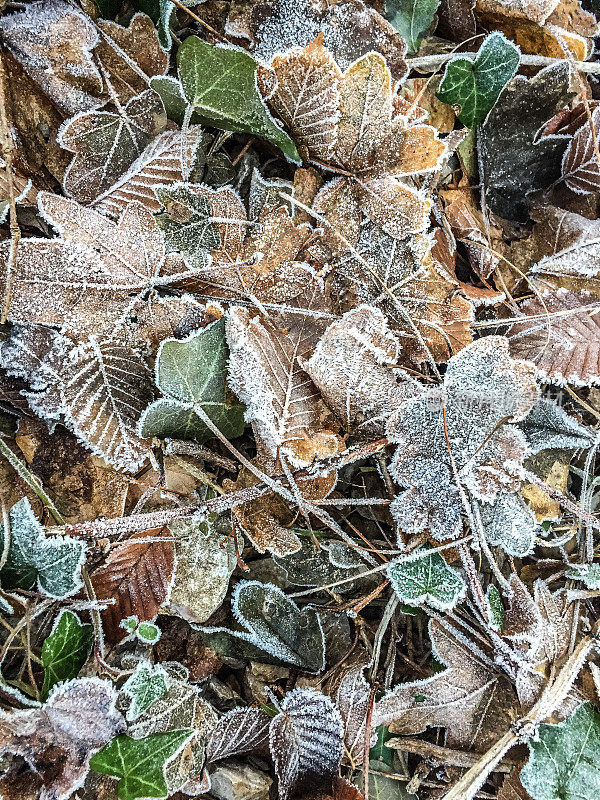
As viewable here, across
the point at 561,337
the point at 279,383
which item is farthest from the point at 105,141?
the point at 561,337

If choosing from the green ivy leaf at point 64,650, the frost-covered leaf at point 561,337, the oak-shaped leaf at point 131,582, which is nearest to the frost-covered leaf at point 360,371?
the frost-covered leaf at point 561,337

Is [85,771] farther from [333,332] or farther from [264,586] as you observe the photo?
[333,332]

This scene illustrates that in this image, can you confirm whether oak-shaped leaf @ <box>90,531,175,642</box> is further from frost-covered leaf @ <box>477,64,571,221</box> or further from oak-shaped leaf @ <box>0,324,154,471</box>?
frost-covered leaf @ <box>477,64,571,221</box>

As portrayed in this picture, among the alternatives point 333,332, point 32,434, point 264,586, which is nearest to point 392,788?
point 264,586

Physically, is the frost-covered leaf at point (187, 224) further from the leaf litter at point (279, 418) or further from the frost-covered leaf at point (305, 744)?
the frost-covered leaf at point (305, 744)

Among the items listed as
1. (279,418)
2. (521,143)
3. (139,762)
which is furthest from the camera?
(521,143)

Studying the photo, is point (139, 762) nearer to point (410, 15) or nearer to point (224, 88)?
point (224, 88)

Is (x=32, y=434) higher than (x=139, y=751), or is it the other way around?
(x=32, y=434)
